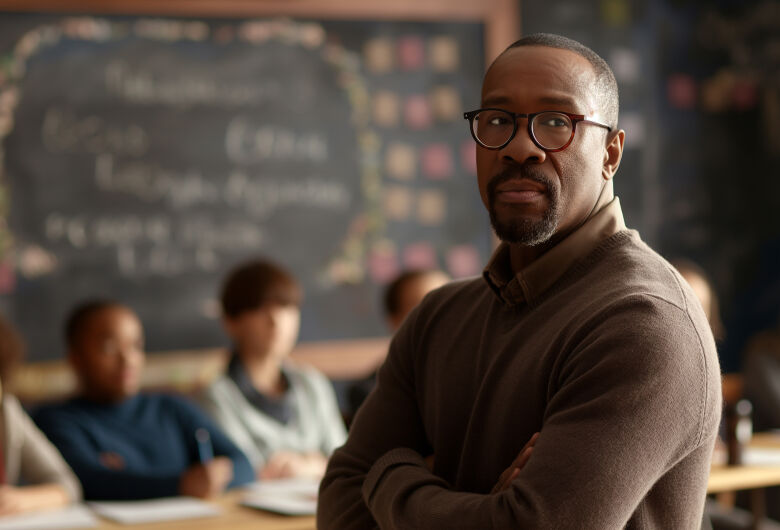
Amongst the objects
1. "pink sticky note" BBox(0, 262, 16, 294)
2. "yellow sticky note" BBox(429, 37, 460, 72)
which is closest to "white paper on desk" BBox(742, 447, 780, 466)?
"yellow sticky note" BBox(429, 37, 460, 72)

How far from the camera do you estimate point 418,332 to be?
1596 millimetres

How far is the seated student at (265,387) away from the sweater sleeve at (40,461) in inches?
23.5

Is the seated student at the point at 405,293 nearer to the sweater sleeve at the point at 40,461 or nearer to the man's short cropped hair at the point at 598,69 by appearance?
the sweater sleeve at the point at 40,461

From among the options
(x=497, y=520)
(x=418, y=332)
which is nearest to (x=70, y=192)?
(x=418, y=332)

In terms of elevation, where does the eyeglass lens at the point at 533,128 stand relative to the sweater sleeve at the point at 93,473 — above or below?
above

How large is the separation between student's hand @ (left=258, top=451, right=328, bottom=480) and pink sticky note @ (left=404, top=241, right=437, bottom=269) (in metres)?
1.32

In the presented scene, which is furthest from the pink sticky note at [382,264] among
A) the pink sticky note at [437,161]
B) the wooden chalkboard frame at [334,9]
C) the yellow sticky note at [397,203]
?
the wooden chalkboard frame at [334,9]

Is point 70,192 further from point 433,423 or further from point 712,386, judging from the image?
point 712,386

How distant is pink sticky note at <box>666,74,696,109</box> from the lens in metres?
4.90

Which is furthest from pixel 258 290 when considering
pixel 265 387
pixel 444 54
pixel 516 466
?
pixel 516 466

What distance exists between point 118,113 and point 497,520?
10.1 feet

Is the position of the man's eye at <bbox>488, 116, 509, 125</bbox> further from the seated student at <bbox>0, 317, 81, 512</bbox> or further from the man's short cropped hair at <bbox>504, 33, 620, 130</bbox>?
the seated student at <bbox>0, 317, 81, 512</bbox>

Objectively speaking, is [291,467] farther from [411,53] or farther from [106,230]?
[411,53]

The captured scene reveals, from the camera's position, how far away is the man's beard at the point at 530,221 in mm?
1351
